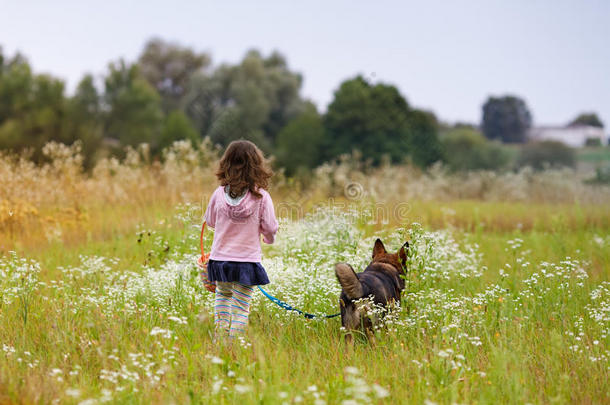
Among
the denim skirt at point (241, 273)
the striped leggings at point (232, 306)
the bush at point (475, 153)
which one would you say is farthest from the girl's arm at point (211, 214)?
the bush at point (475, 153)

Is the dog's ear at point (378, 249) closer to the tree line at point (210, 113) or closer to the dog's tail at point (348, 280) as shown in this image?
the dog's tail at point (348, 280)

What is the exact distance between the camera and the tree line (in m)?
31.8

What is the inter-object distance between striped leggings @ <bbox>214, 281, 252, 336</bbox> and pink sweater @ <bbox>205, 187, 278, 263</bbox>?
288 millimetres

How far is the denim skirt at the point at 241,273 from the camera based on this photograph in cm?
486

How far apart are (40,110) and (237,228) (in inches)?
1212

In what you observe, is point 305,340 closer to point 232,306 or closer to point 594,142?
point 232,306

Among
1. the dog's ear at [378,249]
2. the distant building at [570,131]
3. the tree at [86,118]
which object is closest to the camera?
the dog's ear at [378,249]

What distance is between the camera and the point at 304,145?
3556 centimetres

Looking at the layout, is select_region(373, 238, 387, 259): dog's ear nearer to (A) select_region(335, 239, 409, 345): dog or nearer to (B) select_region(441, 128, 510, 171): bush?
(A) select_region(335, 239, 409, 345): dog

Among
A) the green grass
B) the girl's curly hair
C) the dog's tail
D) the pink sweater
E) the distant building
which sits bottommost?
the green grass

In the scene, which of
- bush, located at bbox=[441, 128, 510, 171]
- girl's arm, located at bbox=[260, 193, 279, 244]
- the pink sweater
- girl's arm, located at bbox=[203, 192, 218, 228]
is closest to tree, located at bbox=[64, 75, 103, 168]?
girl's arm, located at bbox=[203, 192, 218, 228]

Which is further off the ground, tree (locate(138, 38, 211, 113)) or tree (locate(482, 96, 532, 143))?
tree (locate(138, 38, 211, 113))

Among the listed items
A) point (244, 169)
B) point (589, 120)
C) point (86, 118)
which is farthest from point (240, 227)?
point (589, 120)

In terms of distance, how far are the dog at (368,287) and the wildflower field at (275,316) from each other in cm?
15
